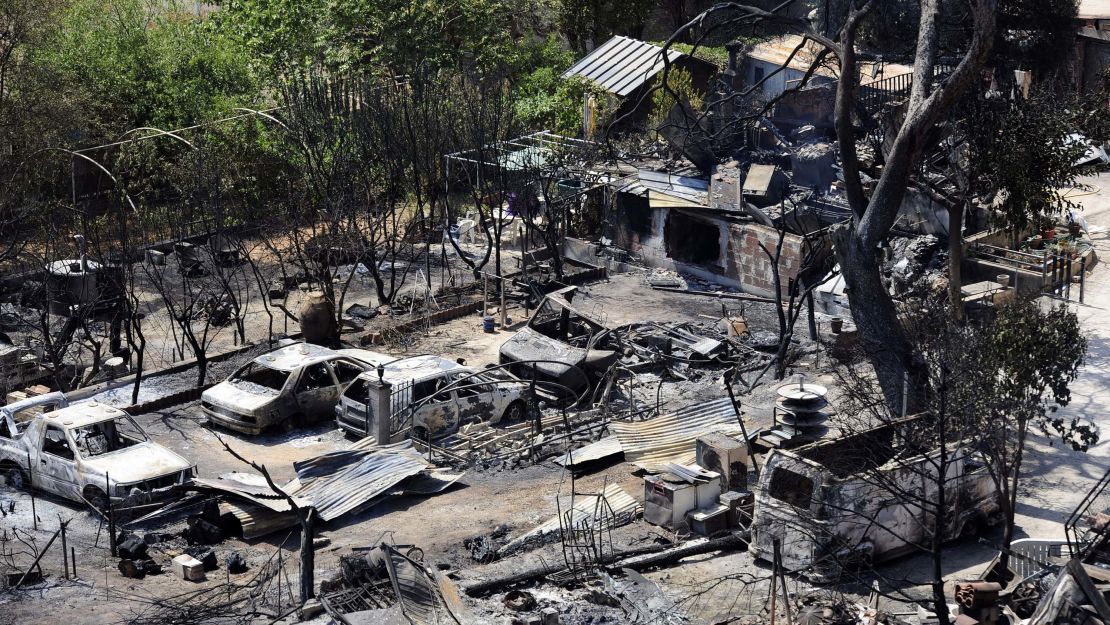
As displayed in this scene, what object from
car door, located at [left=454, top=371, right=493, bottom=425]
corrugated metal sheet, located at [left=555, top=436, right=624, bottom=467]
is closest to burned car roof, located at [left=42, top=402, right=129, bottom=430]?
car door, located at [left=454, top=371, right=493, bottom=425]

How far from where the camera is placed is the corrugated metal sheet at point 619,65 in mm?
36625

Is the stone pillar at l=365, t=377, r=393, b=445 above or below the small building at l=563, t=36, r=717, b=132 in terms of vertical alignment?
below

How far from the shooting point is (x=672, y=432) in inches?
687

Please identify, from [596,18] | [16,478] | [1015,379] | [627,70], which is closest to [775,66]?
[596,18]

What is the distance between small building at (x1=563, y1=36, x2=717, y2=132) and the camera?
36.5 metres

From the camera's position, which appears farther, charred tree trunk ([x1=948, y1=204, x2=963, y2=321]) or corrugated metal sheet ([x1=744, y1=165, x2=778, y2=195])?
corrugated metal sheet ([x1=744, y1=165, x2=778, y2=195])

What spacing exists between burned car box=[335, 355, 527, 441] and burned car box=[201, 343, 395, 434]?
66 centimetres

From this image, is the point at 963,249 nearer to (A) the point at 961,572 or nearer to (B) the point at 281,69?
(A) the point at 961,572

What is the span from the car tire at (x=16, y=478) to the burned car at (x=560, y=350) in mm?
7032

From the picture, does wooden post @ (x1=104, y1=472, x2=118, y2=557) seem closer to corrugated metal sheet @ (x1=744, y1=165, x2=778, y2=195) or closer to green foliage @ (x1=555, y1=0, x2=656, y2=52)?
corrugated metal sheet @ (x1=744, y1=165, x2=778, y2=195)

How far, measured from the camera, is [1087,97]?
20781 millimetres

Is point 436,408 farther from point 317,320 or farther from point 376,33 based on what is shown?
point 376,33

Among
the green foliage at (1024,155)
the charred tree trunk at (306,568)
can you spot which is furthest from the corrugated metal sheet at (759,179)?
the charred tree trunk at (306,568)

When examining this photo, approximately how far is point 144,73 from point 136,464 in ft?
84.6
